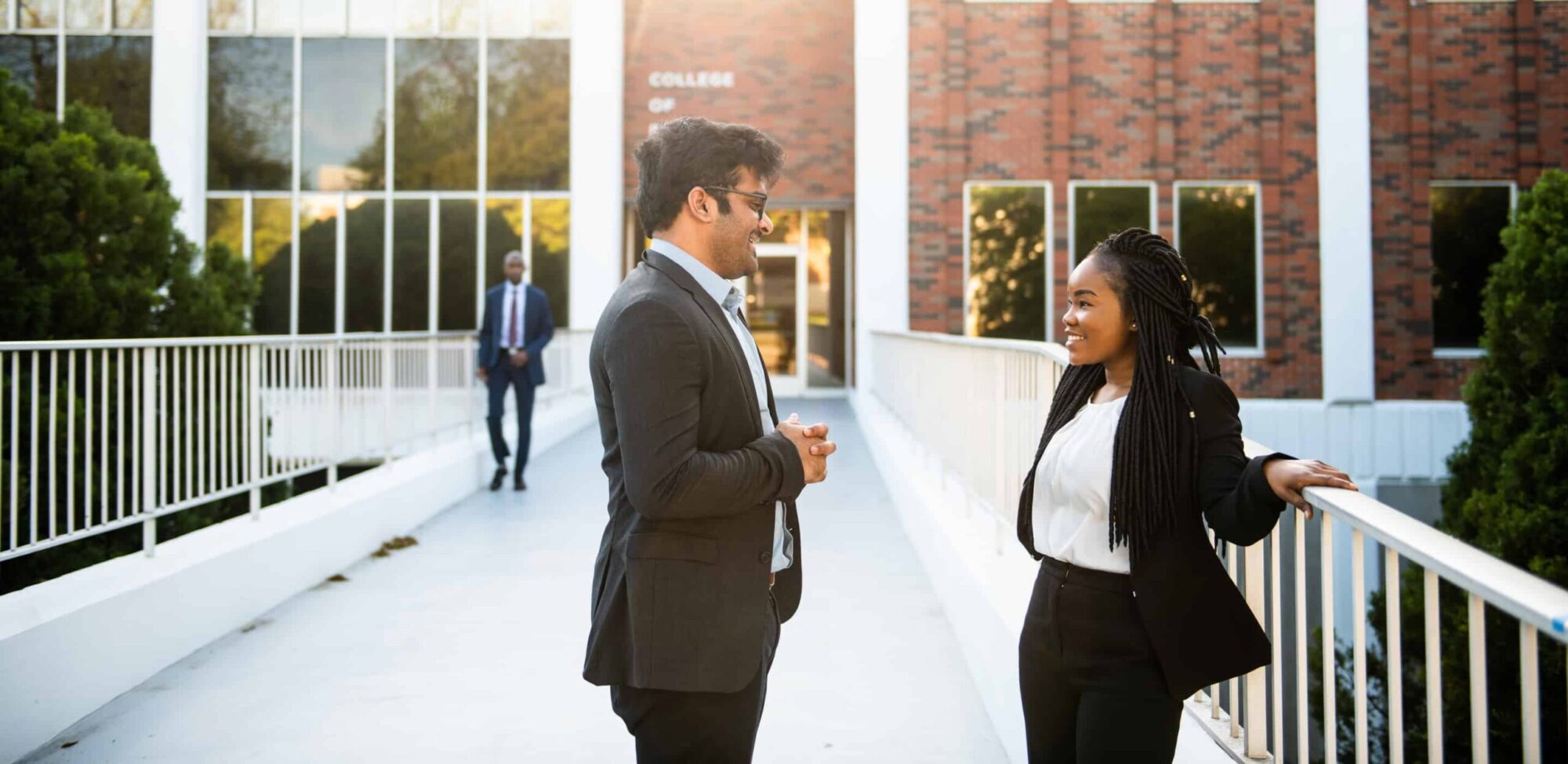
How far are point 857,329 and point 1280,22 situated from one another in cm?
747

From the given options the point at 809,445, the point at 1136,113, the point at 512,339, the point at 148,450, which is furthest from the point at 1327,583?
the point at 1136,113

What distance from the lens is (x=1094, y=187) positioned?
16.6 metres

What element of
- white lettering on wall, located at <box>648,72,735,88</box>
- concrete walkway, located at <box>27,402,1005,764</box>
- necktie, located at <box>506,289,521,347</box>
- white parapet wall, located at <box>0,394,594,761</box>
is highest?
white lettering on wall, located at <box>648,72,735,88</box>

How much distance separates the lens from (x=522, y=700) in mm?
4473

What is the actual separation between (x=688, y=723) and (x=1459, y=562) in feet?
4.27

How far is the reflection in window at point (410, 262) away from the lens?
18188 mm

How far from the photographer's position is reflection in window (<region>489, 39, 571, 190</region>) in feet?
59.4

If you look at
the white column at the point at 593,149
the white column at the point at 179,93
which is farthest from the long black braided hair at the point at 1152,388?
the white column at the point at 179,93

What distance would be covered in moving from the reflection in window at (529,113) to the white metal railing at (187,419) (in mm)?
8772

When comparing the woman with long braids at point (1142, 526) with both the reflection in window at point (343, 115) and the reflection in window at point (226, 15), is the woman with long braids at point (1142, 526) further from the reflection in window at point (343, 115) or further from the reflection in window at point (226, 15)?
the reflection in window at point (226, 15)

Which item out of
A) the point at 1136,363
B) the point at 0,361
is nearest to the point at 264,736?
the point at 0,361

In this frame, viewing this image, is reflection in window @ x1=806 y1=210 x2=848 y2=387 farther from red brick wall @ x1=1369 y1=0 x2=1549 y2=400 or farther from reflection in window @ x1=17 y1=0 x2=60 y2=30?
reflection in window @ x1=17 y1=0 x2=60 y2=30

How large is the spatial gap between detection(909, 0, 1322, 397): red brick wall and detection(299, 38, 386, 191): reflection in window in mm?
8489

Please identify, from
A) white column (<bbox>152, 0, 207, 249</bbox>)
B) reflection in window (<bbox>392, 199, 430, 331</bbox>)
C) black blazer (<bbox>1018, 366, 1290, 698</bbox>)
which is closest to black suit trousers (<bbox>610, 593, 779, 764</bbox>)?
black blazer (<bbox>1018, 366, 1290, 698</bbox>)
